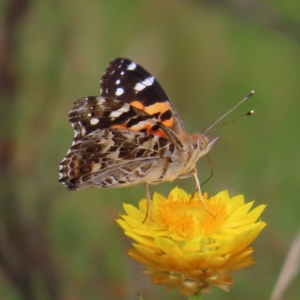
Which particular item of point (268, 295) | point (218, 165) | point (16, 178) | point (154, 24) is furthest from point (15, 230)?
point (154, 24)

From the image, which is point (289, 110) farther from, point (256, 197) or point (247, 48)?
point (256, 197)

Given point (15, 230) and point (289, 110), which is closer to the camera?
point (15, 230)

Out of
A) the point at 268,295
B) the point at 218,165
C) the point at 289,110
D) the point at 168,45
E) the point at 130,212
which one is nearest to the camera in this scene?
the point at 130,212

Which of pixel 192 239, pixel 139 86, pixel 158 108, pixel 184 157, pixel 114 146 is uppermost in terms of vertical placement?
pixel 139 86

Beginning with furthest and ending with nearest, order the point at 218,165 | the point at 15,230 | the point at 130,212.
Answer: the point at 218,165
the point at 15,230
the point at 130,212

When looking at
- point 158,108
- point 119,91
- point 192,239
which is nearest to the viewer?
point 192,239

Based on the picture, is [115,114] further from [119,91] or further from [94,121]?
[119,91]

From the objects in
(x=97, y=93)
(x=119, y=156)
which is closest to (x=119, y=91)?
(x=119, y=156)

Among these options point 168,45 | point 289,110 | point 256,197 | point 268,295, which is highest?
point 168,45
